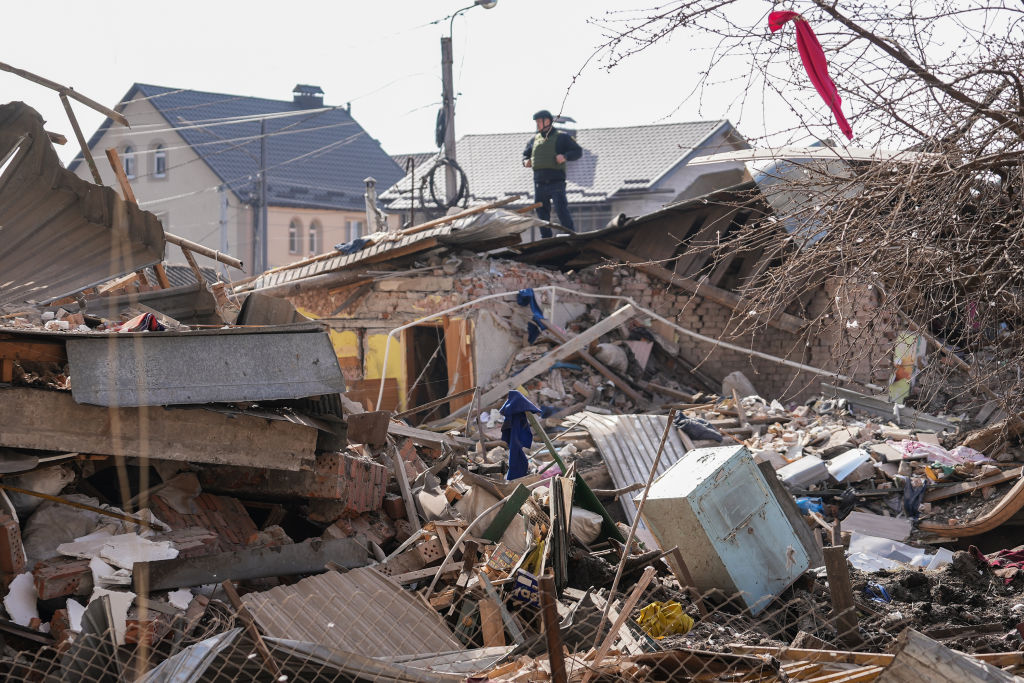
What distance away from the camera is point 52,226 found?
612 centimetres

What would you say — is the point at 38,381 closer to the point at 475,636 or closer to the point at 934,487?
the point at 475,636

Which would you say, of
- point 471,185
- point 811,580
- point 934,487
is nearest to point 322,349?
point 811,580

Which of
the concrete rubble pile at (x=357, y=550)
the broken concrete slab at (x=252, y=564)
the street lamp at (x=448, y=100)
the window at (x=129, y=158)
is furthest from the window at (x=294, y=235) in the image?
the broken concrete slab at (x=252, y=564)

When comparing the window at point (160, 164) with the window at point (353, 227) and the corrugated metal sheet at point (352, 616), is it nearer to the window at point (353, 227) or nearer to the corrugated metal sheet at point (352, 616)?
the window at point (353, 227)

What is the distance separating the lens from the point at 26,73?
6.81 metres

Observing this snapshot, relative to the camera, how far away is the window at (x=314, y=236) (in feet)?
131

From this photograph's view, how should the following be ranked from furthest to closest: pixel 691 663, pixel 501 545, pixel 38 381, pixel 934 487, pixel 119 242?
pixel 934 487, pixel 501 545, pixel 119 242, pixel 38 381, pixel 691 663

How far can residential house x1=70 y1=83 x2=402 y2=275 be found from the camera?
3719 cm

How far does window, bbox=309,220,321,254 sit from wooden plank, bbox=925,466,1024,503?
A: 3217 cm

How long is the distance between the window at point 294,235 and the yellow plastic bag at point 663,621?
34.9 m

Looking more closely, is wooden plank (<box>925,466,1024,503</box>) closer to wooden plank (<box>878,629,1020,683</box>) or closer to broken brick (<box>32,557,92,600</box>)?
wooden plank (<box>878,629,1020,683</box>)

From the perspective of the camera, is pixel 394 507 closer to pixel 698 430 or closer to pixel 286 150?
pixel 698 430

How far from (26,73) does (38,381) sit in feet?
7.57

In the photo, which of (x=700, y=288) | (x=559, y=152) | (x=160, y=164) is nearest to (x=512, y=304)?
(x=559, y=152)
